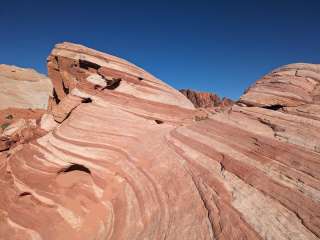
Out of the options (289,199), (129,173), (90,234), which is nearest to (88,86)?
(129,173)

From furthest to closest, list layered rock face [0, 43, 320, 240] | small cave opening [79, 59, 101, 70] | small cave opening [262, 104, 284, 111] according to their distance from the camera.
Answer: small cave opening [79, 59, 101, 70] < small cave opening [262, 104, 284, 111] < layered rock face [0, 43, 320, 240]

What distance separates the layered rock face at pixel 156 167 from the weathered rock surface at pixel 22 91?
3875 centimetres

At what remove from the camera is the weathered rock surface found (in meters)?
45.8

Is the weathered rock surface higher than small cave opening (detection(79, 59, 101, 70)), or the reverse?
small cave opening (detection(79, 59, 101, 70))

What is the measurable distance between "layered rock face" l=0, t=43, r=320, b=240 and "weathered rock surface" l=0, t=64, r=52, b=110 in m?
38.7

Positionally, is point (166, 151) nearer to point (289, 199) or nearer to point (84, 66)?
point (289, 199)

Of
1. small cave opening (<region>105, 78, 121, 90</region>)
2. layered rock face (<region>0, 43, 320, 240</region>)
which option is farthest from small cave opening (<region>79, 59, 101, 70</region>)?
small cave opening (<region>105, 78, 121, 90</region>)

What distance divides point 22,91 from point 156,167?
5292cm

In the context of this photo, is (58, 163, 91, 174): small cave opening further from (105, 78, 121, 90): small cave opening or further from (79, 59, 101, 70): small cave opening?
(79, 59, 101, 70): small cave opening

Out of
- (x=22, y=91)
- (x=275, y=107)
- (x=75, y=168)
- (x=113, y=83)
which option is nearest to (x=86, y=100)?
(x=113, y=83)

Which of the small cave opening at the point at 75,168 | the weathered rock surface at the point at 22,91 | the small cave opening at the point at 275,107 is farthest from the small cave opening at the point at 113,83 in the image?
the weathered rock surface at the point at 22,91

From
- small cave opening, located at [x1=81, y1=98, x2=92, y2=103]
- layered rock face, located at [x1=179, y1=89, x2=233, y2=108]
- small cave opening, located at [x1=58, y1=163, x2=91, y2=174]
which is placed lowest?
small cave opening, located at [x1=58, y1=163, x2=91, y2=174]

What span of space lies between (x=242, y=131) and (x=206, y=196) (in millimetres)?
2802

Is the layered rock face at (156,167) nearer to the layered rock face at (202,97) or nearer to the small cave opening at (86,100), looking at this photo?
the small cave opening at (86,100)
